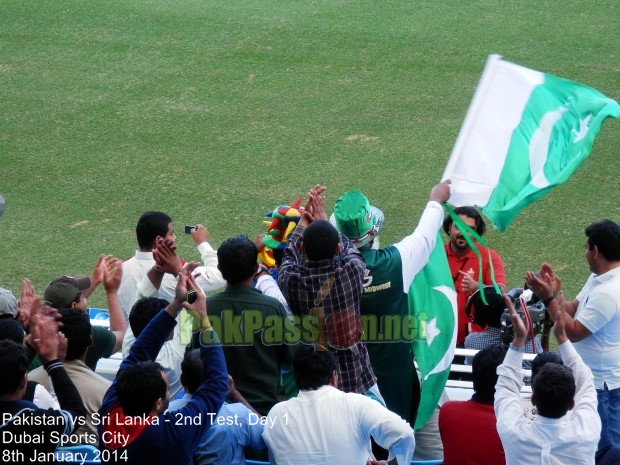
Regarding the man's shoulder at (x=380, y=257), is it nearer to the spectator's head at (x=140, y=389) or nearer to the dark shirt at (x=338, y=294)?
the dark shirt at (x=338, y=294)

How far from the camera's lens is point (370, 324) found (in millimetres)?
4586

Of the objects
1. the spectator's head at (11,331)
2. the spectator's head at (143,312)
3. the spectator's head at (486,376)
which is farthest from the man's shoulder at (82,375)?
the spectator's head at (486,376)

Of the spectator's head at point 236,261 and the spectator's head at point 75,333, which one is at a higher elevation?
the spectator's head at point 236,261

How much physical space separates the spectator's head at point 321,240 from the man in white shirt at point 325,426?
508 millimetres

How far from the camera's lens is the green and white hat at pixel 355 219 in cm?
453

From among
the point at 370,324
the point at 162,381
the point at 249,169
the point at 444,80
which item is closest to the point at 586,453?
the point at 370,324

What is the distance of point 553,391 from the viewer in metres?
3.75

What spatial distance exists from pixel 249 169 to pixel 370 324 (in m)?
4.48

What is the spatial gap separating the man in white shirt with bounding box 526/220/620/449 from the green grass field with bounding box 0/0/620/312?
245cm

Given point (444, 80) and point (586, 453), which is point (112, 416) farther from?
point (444, 80)

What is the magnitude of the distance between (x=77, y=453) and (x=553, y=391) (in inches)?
68.5

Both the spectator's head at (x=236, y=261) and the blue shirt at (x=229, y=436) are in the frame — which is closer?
the blue shirt at (x=229, y=436)

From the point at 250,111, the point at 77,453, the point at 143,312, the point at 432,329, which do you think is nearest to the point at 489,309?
the point at 432,329

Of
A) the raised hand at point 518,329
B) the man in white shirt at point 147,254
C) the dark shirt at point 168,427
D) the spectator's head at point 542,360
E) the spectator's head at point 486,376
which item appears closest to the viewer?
the dark shirt at point 168,427
